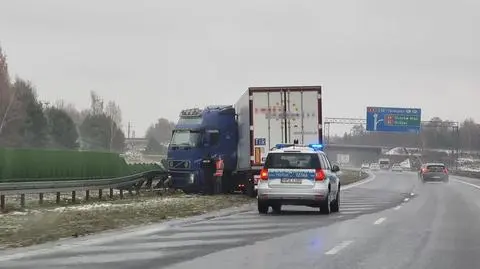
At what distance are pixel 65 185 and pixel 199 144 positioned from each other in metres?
7.28

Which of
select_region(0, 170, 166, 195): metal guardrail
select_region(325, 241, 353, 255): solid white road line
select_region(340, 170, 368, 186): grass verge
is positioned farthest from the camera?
select_region(340, 170, 368, 186): grass verge

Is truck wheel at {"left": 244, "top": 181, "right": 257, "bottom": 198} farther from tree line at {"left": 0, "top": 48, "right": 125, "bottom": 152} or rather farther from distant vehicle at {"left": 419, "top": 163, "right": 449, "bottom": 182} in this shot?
tree line at {"left": 0, "top": 48, "right": 125, "bottom": 152}

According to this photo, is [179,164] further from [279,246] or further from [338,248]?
[338,248]

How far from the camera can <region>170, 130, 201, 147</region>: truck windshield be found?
1171 inches

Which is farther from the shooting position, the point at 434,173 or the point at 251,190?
the point at 434,173

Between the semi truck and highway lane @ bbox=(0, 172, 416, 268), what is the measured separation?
29.3 feet

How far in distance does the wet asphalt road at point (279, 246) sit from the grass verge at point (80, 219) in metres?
0.92

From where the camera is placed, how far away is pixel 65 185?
2378cm

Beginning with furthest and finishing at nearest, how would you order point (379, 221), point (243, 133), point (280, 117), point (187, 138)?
point (187, 138)
point (243, 133)
point (280, 117)
point (379, 221)

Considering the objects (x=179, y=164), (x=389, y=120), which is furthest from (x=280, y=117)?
(x=389, y=120)

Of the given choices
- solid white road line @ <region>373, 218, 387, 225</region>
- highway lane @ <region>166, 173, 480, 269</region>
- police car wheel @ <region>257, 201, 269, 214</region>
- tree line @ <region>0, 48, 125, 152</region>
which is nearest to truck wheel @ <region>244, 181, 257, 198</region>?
police car wheel @ <region>257, 201, 269, 214</region>

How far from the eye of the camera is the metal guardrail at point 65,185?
21078 millimetres

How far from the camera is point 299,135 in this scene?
1056 inches

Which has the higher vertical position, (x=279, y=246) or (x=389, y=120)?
(x=389, y=120)
